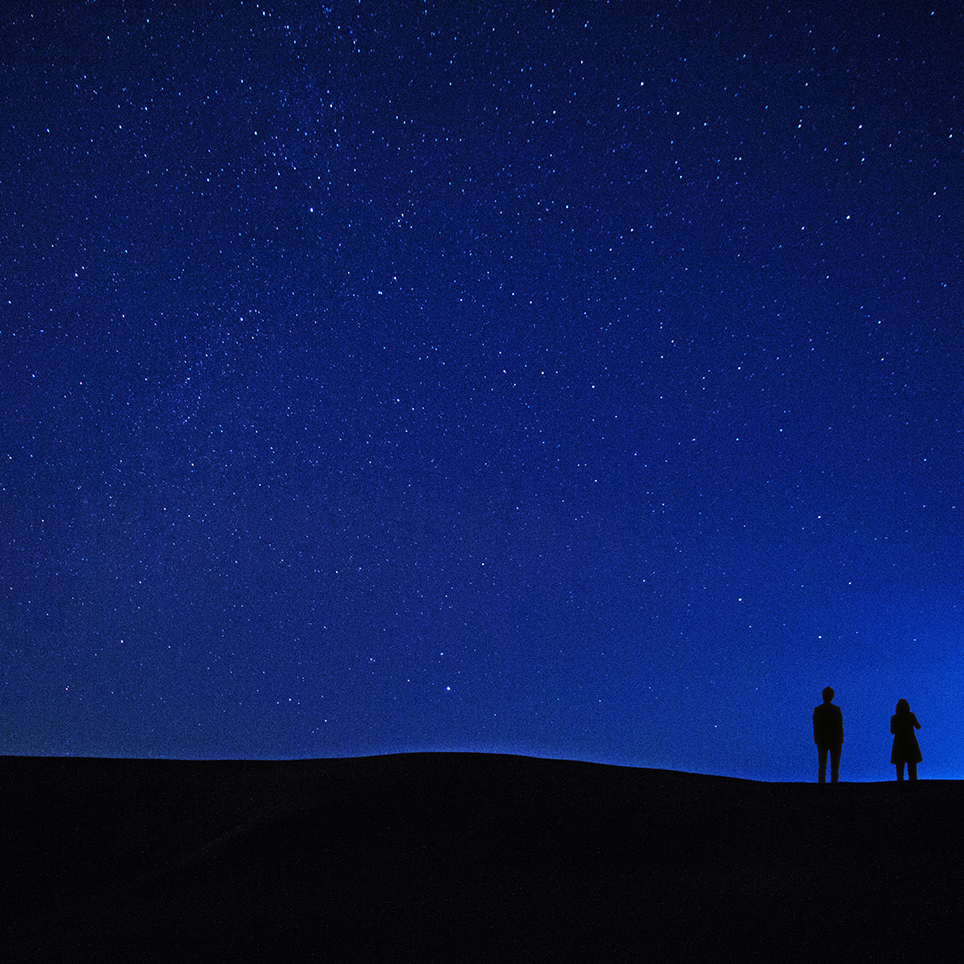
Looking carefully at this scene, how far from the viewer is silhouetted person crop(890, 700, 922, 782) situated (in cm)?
888

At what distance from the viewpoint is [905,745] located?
29.2ft

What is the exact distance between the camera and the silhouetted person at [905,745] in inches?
350

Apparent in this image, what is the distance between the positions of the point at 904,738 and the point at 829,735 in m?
0.80

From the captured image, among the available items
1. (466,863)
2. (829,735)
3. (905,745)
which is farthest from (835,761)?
(466,863)

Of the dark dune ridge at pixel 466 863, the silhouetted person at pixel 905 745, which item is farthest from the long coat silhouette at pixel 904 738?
the dark dune ridge at pixel 466 863

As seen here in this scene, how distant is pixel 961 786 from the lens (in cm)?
782

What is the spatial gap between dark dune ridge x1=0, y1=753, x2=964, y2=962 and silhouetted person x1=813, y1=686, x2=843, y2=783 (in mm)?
699

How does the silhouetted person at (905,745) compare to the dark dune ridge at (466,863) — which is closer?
the dark dune ridge at (466,863)

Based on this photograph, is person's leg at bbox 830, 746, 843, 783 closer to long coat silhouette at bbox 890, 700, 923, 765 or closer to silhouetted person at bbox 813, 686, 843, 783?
silhouetted person at bbox 813, 686, 843, 783

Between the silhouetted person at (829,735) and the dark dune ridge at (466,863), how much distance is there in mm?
699

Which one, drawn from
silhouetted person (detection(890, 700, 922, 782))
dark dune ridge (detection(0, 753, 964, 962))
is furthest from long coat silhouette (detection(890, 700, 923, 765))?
dark dune ridge (detection(0, 753, 964, 962))

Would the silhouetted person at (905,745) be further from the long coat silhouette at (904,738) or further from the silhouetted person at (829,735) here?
the silhouetted person at (829,735)

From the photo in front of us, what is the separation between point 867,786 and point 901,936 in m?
4.76

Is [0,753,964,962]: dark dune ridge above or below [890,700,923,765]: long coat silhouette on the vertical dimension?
below
